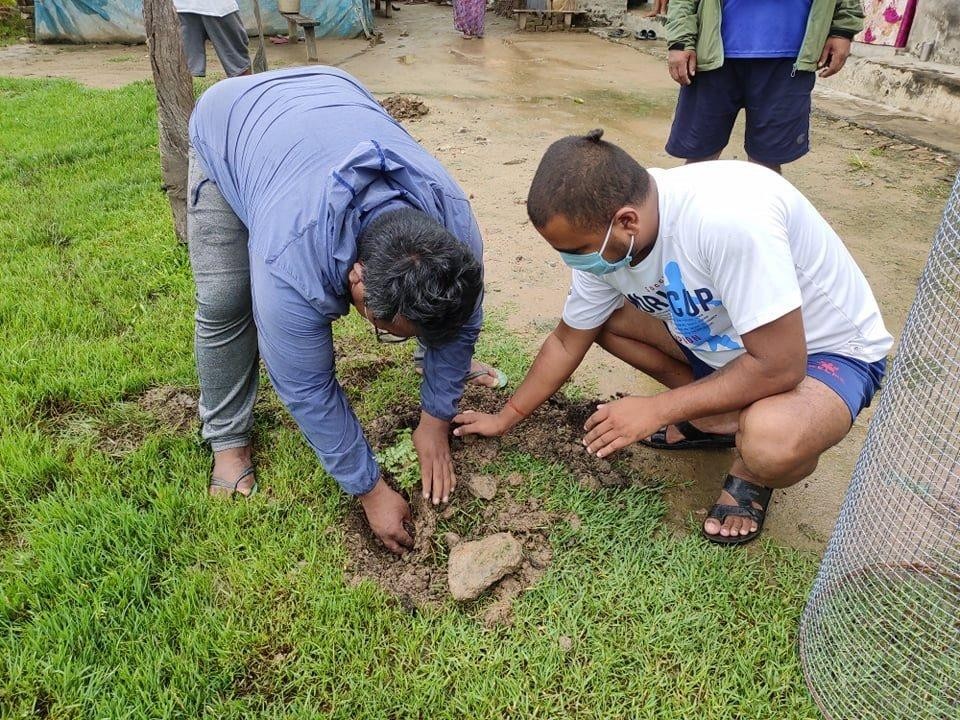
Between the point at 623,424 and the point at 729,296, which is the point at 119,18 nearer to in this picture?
the point at 623,424

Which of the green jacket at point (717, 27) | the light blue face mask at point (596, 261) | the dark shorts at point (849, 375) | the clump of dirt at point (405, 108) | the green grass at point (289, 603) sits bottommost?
the green grass at point (289, 603)

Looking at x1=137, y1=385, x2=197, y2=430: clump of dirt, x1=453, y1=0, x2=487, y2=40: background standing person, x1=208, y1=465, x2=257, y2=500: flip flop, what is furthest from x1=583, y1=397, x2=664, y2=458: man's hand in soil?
x1=453, y1=0, x2=487, y2=40: background standing person

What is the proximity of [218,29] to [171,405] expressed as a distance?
494 cm

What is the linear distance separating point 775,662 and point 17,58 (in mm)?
13608

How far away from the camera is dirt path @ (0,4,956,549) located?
276 cm

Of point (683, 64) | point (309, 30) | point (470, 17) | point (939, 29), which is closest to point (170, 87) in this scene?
point (683, 64)

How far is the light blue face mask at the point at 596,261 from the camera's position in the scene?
6.48ft

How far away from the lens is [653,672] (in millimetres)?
1983

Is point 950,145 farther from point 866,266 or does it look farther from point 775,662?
point 775,662

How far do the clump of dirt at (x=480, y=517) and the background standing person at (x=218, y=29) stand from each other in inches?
208

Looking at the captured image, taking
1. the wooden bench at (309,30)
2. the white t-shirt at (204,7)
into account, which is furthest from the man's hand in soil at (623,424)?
the wooden bench at (309,30)

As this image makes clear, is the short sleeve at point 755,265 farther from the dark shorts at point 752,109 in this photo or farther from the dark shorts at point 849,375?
the dark shorts at point 752,109

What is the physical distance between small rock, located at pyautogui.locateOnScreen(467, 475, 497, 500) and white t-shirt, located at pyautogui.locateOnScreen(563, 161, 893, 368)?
31.6 inches

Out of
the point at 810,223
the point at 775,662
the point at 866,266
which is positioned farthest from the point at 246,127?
the point at 866,266
